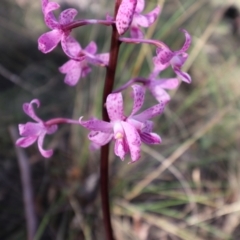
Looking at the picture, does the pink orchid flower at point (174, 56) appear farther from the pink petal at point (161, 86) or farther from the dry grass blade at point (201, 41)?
the dry grass blade at point (201, 41)

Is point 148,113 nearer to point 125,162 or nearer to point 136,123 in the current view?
point 136,123

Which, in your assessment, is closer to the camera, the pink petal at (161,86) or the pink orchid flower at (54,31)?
the pink orchid flower at (54,31)

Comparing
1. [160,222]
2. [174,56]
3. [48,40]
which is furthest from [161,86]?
[160,222]

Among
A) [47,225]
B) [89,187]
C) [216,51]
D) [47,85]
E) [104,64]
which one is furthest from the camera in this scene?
[216,51]

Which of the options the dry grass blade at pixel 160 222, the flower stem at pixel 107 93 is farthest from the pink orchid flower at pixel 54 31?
the dry grass blade at pixel 160 222

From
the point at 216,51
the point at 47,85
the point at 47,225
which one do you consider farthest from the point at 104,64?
the point at 216,51

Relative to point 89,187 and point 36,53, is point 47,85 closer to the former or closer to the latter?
point 36,53

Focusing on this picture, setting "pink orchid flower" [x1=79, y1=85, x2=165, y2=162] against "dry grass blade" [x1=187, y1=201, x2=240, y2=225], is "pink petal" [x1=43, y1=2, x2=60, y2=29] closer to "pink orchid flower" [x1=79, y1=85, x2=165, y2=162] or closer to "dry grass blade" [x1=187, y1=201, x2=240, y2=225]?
"pink orchid flower" [x1=79, y1=85, x2=165, y2=162]
